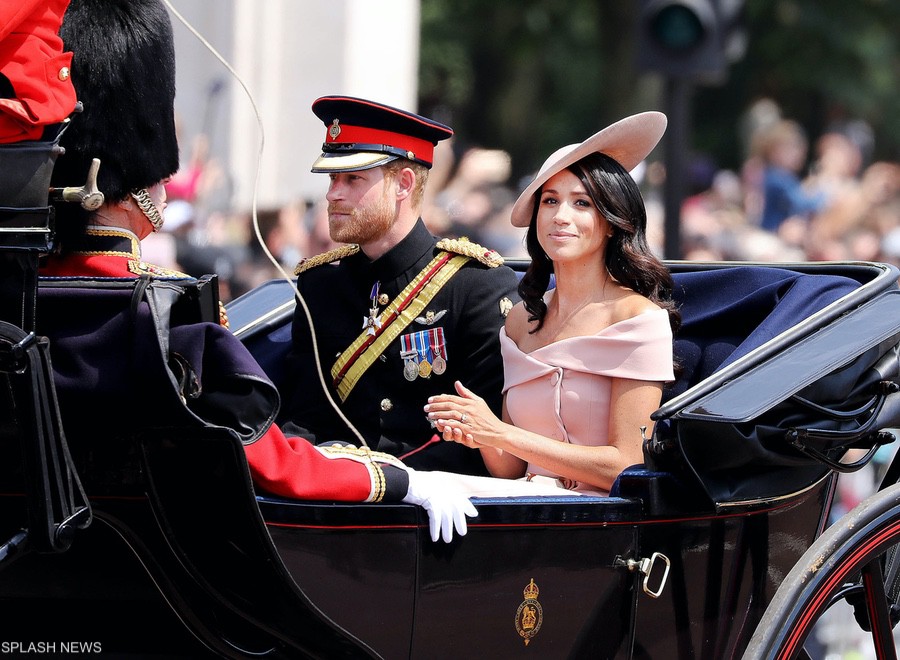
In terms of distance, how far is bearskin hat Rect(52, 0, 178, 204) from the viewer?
2.84 metres

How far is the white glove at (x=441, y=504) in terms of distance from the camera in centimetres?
287

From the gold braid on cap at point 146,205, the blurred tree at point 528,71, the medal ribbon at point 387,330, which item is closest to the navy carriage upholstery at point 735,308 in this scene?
the medal ribbon at point 387,330

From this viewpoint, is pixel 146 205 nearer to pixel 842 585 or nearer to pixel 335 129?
pixel 335 129

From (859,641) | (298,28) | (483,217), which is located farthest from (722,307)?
(298,28)

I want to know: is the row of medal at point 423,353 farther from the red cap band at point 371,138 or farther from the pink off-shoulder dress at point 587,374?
the red cap band at point 371,138

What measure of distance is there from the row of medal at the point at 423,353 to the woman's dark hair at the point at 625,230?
496 mm

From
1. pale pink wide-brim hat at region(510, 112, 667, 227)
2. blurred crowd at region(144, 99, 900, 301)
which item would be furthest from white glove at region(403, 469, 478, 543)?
blurred crowd at region(144, 99, 900, 301)

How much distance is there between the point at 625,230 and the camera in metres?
3.54

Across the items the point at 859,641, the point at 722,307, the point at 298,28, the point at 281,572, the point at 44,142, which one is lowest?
the point at 859,641

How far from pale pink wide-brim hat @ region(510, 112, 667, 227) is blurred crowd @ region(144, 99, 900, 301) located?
10.8 ft

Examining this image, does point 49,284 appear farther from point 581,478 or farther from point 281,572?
point 581,478

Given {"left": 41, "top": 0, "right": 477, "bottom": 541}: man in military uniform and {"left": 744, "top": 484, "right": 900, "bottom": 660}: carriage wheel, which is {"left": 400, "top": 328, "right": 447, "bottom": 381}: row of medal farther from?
{"left": 744, "top": 484, "right": 900, "bottom": 660}: carriage wheel

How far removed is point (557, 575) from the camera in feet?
9.98

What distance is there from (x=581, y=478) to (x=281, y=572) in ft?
3.11
